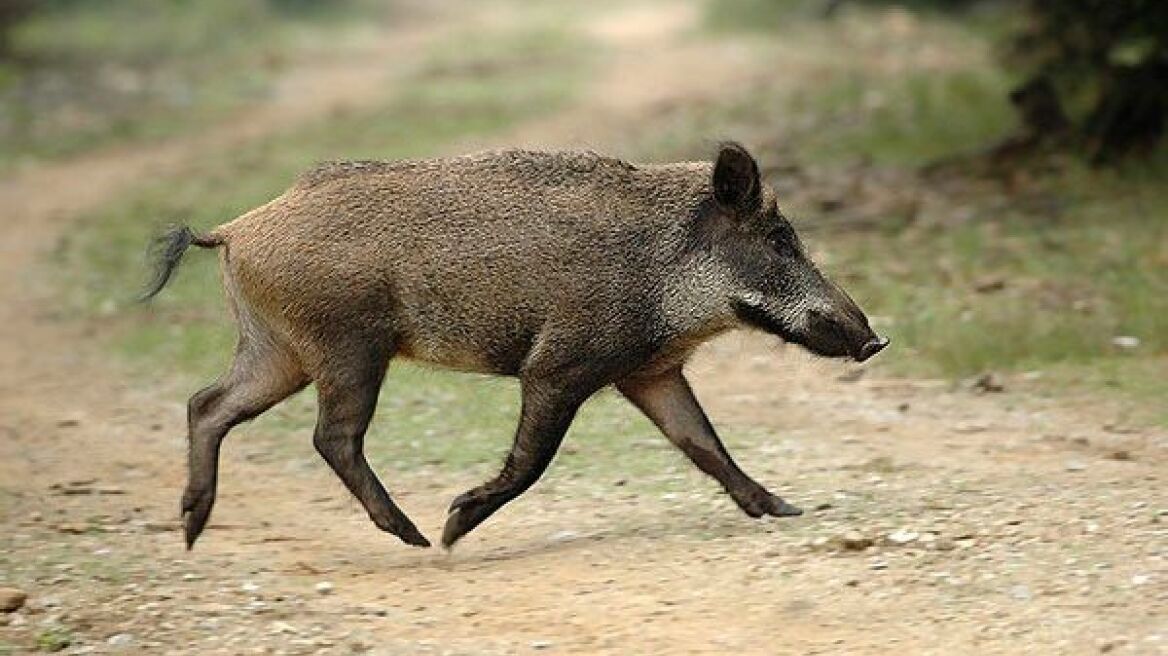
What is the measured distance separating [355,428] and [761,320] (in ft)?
4.73

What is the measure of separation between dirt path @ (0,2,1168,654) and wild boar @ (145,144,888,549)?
0.48 metres

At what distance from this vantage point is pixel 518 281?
22.6 ft

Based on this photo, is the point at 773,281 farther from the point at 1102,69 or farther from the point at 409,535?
the point at 1102,69

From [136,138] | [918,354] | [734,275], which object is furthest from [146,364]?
[136,138]

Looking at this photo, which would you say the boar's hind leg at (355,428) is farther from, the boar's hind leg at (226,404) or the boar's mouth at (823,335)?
Result: the boar's mouth at (823,335)

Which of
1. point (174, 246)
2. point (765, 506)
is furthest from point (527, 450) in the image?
point (174, 246)

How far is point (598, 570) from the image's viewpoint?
6.61 m

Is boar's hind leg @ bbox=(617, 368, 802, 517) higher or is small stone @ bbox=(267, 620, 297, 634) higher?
boar's hind leg @ bbox=(617, 368, 802, 517)

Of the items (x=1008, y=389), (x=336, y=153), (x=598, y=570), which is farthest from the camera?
(x=336, y=153)

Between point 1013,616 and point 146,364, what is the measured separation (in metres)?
6.17

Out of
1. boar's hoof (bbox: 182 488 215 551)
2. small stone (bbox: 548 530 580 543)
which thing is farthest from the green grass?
boar's hoof (bbox: 182 488 215 551)

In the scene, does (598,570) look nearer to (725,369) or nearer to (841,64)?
(725,369)

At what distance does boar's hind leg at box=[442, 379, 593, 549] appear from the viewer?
6.83 meters

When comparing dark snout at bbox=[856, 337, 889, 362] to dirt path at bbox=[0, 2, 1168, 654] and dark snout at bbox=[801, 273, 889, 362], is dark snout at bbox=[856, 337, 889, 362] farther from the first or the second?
dirt path at bbox=[0, 2, 1168, 654]
